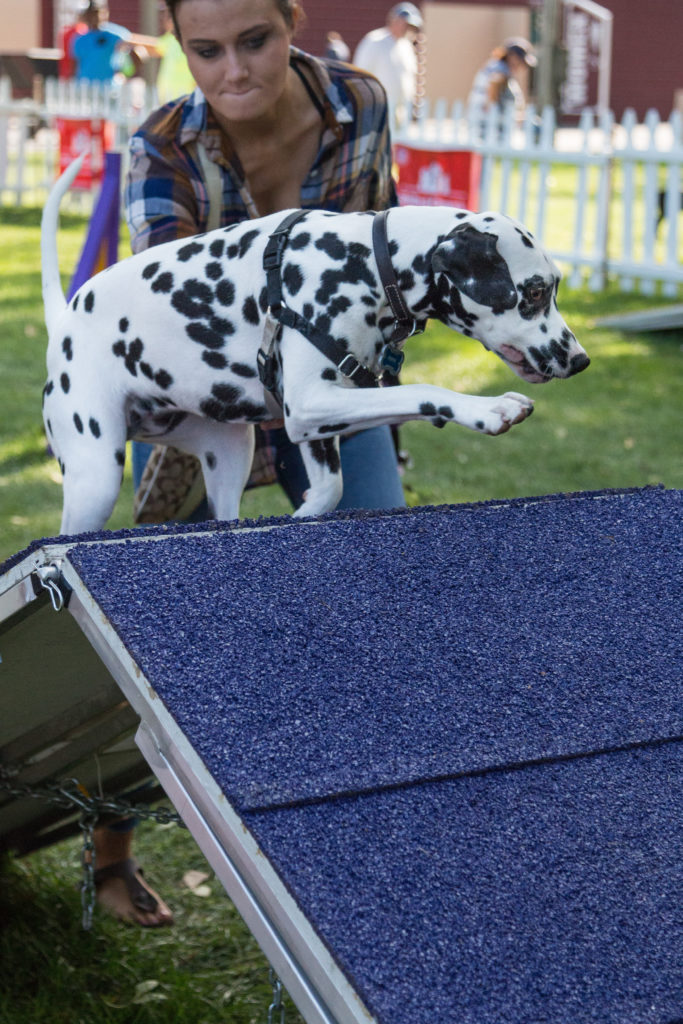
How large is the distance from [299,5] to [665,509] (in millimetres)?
1461

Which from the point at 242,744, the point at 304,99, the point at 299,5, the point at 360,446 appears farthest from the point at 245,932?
the point at 299,5

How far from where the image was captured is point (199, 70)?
2637 mm

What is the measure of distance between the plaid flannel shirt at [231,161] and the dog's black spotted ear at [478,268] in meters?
0.87

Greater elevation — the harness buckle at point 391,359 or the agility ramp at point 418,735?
the harness buckle at point 391,359

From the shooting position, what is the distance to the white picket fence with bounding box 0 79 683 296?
1038 cm

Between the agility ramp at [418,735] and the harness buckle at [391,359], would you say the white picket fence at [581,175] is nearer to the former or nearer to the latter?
the harness buckle at [391,359]

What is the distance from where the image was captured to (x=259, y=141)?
2.85 m

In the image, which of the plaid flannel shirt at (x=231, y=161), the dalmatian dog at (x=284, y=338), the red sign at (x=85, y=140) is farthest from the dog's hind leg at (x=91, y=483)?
the red sign at (x=85, y=140)

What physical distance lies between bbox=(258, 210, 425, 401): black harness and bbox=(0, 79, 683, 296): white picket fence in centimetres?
844

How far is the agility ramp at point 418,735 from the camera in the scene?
143 cm

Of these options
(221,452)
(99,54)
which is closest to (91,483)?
(221,452)

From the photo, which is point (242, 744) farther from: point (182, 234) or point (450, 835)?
point (182, 234)

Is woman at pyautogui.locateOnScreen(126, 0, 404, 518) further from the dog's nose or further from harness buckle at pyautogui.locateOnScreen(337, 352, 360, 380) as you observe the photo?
the dog's nose

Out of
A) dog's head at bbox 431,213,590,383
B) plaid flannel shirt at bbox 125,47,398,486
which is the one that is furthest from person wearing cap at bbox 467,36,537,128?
dog's head at bbox 431,213,590,383
